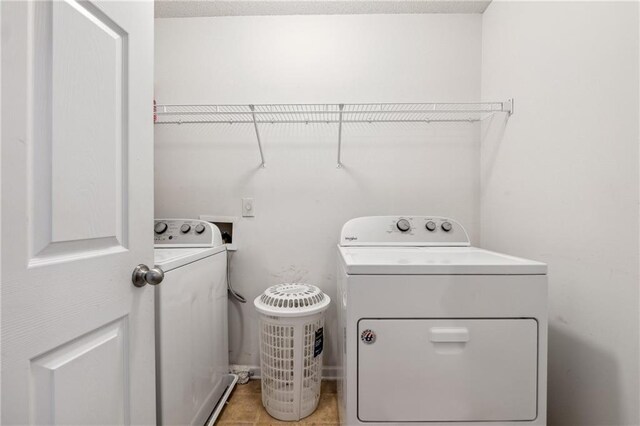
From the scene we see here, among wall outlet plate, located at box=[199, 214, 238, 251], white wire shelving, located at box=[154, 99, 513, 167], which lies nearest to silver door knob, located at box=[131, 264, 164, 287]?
wall outlet plate, located at box=[199, 214, 238, 251]

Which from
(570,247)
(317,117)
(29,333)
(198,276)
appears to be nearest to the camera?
(29,333)

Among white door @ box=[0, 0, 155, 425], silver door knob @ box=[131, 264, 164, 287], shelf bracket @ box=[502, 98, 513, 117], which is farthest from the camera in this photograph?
shelf bracket @ box=[502, 98, 513, 117]

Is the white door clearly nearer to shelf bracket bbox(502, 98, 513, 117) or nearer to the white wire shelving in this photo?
the white wire shelving

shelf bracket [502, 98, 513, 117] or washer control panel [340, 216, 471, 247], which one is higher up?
shelf bracket [502, 98, 513, 117]

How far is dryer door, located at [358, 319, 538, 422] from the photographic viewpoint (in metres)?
0.90

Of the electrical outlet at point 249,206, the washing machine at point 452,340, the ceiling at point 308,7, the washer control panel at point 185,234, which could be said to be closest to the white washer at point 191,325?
the washer control panel at point 185,234

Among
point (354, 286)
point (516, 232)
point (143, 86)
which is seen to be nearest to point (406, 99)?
point (516, 232)

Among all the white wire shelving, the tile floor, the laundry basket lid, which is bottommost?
the tile floor

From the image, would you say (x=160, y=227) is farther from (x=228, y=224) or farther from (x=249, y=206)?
(x=249, y=206)

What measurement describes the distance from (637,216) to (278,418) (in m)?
1.71

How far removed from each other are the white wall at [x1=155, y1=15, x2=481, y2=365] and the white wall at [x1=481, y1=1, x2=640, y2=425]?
0.36m

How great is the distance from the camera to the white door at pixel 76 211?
49 cm

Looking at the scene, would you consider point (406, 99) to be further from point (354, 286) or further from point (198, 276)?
point (198, 276)

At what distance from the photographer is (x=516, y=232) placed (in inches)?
55.9
